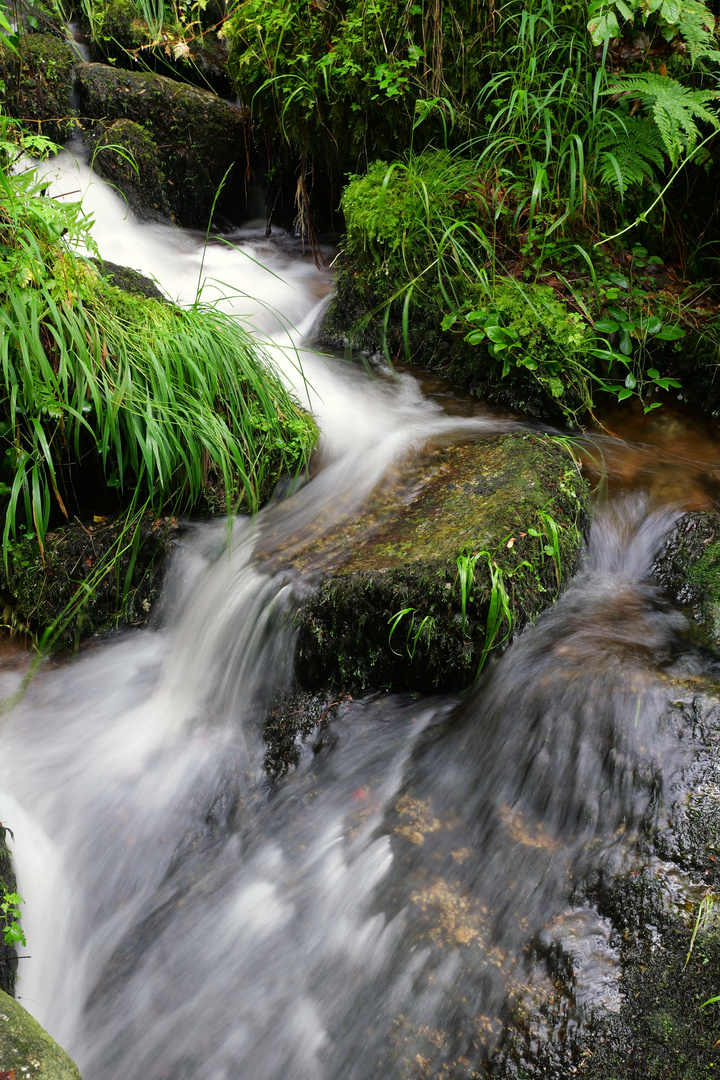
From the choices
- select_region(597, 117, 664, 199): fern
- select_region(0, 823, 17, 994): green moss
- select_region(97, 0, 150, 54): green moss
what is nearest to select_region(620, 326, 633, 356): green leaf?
select_region(597, 117, 664, 199): fern

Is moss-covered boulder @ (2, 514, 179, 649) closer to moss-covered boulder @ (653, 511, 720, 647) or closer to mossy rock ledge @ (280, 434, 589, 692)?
mossy rock ledge @ (280, 434, 589, 692)

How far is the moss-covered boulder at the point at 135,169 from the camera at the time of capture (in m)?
5.14

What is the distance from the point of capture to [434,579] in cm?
253

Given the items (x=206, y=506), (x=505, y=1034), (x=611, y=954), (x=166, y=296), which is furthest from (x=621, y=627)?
(x=166, y=296)

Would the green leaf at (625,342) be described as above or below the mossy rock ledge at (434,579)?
above

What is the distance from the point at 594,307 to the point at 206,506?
87.4 inches

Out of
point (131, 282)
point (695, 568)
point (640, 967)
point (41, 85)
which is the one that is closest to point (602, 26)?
point (695, 568)

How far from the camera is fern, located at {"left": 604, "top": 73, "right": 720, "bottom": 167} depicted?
3.05 m

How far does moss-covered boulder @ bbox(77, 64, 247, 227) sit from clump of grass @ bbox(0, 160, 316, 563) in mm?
2631

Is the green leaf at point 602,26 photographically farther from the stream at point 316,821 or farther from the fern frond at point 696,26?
the stream at point 316,821

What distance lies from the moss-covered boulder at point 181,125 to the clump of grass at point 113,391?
104 inches

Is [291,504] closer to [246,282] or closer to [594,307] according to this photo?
[594,307]

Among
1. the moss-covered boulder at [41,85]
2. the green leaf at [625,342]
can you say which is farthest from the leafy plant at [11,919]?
the moss-covered boulder at [41,85]

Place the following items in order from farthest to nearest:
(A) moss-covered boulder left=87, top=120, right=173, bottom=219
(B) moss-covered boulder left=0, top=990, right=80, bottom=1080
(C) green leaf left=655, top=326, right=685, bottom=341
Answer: (A) moss-covered boulder left=87, top=120, right=173, bottom=219 → (C) green leaf left=655, top=326, right=685, bottom=341 → (B) moss-covered boulder left=0, top=990, right=80, bottom=1080
